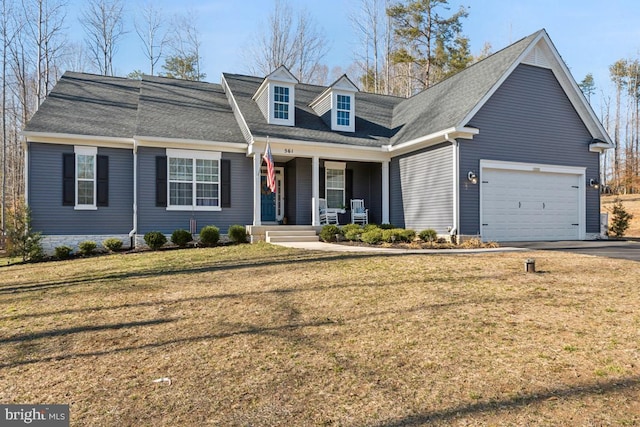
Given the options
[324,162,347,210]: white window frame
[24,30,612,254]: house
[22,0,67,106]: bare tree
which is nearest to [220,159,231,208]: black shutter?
[24,30,612,254]: house

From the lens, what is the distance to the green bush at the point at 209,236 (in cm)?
1158

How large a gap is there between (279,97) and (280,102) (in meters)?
0.18

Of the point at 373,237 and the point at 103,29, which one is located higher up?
the point at 103,29

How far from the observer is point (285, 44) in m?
26.7

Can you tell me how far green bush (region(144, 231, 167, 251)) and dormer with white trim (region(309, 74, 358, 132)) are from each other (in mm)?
7048

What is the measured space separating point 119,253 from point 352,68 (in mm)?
25399

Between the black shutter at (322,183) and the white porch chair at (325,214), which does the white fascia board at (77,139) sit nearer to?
the black shutter at (322,183)

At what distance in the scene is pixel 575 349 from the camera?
3.51 m

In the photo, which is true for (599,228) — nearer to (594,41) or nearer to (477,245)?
(477,245)

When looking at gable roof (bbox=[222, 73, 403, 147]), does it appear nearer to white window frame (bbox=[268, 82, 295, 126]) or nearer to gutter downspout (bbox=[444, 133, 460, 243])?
white window frame (bbox=[268, 82, 295, 126])

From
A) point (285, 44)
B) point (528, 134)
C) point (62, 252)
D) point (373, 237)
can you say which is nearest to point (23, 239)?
point (62, 252)

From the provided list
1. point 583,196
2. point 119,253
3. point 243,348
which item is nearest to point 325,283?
point 243,348

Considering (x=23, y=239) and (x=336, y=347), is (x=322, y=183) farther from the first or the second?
(x=336, y=347)

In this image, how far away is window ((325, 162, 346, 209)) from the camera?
48.6 ft
